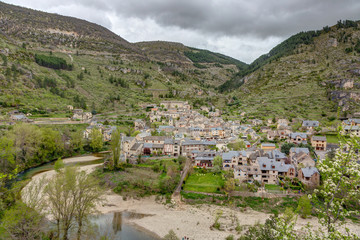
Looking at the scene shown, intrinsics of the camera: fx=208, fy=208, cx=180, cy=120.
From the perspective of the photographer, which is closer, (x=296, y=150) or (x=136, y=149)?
(x=296, y=150)

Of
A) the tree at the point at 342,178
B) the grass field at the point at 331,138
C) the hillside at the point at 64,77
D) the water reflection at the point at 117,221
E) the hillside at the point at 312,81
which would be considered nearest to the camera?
the tree at the point at 342,178

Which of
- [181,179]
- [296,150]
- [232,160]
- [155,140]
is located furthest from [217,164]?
[155,140]

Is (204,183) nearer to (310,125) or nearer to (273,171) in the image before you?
(273,171)

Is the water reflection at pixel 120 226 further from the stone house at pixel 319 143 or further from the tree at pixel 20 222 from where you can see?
the stone house at pixel 319 143

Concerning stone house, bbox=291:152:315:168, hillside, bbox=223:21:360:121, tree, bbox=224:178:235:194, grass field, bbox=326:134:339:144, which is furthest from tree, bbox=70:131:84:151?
hillside, bbox=223:21:360:121

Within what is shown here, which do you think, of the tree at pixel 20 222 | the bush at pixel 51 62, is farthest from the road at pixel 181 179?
the bush at pixel 51 62
